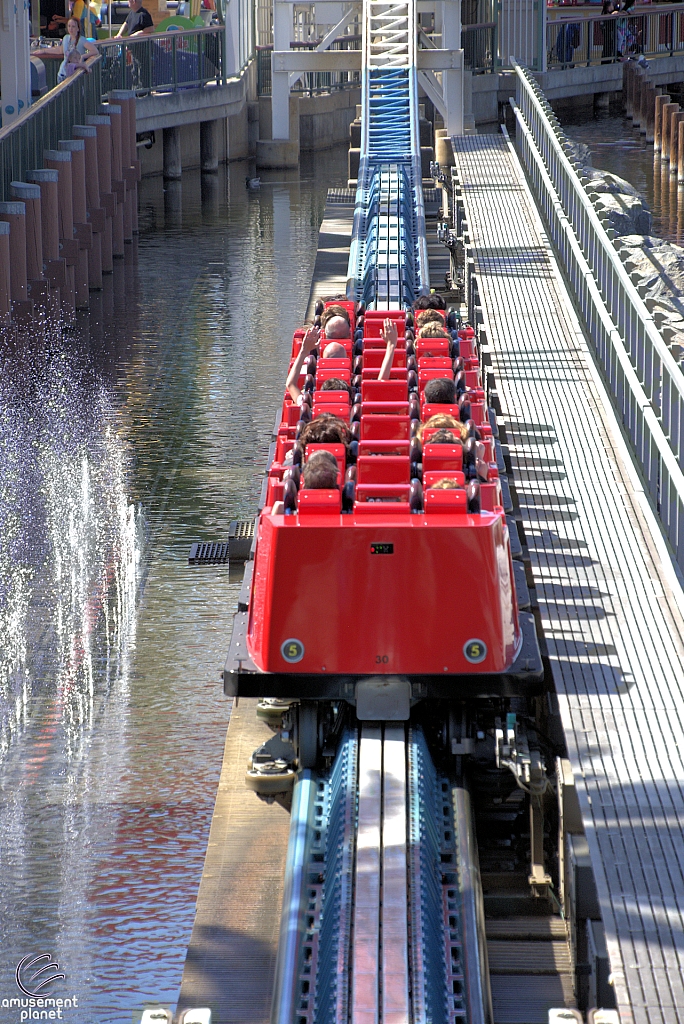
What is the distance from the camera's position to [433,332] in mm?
12523

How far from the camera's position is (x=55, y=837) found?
9.39 m

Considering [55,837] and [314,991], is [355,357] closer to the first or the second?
[55,837]

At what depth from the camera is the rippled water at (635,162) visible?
3127cm

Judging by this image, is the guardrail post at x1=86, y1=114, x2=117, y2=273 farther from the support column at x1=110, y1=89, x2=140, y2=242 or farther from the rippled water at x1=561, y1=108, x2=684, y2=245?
the rippled water at x1=561, y1=108, x2=684, y2=245

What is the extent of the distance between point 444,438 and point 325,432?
0.74 m

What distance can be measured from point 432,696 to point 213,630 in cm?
426

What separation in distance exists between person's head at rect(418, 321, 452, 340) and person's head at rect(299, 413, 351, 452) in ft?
8.52

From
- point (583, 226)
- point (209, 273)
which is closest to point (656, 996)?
point (583, 226)

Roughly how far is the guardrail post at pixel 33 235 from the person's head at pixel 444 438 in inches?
469

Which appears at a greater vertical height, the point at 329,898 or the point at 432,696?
the point at 432,696

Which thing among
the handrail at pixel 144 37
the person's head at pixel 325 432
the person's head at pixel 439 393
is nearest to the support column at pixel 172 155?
the handrail at pixel 144 37

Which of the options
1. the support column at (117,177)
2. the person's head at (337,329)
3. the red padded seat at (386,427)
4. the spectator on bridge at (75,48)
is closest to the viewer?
the red padded seat at (386,427)

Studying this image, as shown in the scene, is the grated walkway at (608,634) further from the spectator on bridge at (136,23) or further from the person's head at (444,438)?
the spectator on bridge at (136,23)

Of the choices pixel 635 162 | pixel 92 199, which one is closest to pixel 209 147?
pixel 635 162
